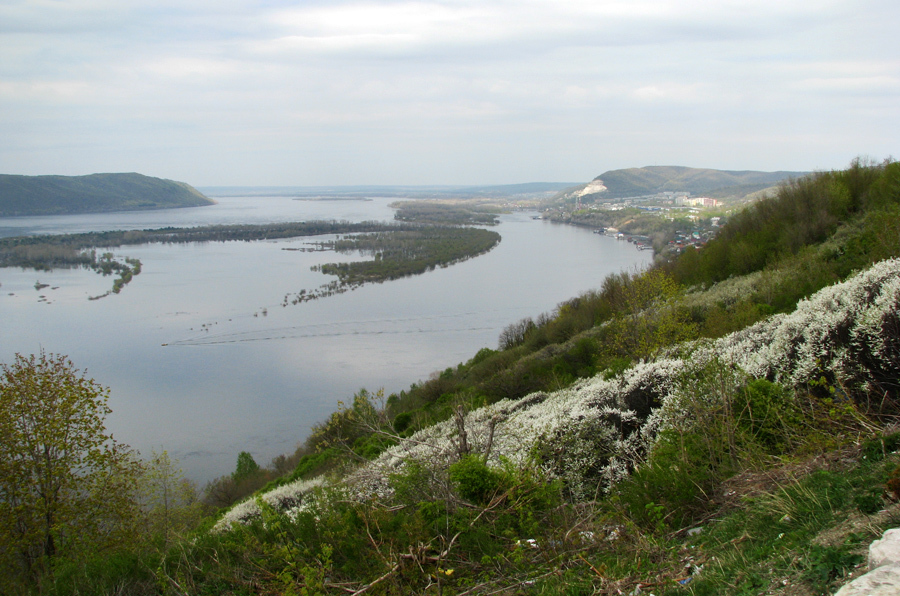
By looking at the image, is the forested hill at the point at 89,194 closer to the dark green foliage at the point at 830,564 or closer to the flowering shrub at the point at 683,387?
the flowering shrub at the point at 683,387

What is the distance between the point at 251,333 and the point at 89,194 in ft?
452

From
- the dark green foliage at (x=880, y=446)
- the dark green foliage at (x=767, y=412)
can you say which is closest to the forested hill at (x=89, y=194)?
the dark green foliage at (x=767, y=412)

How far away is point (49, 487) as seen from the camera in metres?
8.81

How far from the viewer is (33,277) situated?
194 ft

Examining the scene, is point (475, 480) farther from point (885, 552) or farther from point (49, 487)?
point (49, 487)

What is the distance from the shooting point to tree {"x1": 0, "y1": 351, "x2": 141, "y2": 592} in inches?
328

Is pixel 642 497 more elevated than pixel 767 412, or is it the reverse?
pixel 767 412

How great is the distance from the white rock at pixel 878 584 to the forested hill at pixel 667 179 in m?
161

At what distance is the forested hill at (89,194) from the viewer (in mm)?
122625

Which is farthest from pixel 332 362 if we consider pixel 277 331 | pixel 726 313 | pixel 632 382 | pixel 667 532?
pixel 667 532

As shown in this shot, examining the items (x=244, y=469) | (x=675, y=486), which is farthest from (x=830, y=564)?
(x=244, y=469)

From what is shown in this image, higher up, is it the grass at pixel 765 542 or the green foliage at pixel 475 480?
the grass at pixel 765 542

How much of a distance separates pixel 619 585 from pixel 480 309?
4034 cm

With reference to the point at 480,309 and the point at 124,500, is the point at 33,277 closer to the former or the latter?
the point at 480,309
